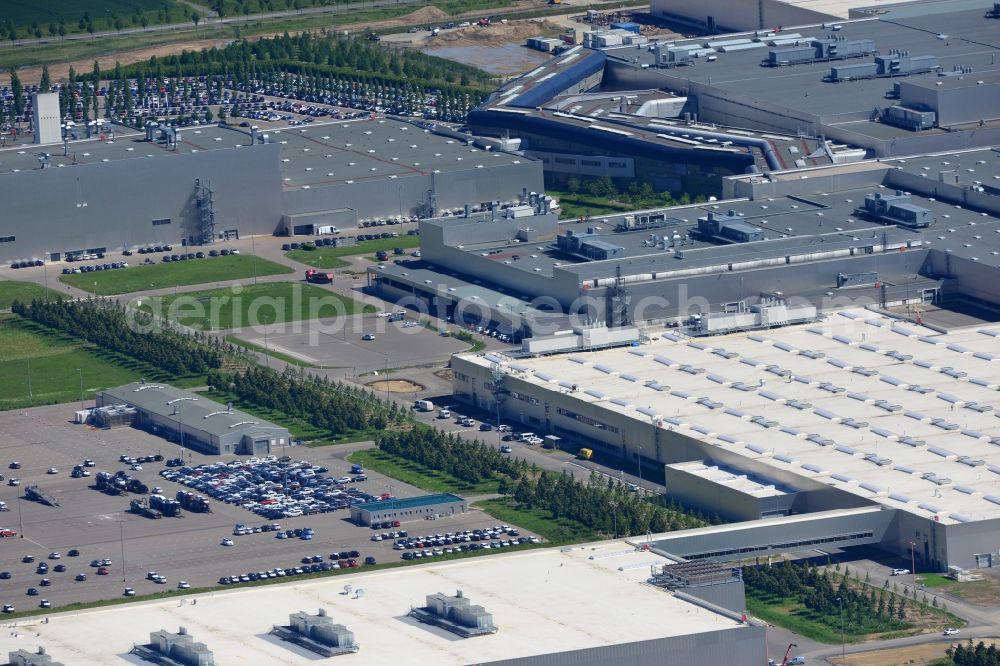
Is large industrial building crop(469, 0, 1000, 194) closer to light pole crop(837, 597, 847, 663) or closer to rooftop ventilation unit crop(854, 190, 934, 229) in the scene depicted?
rooftop ventilation unit crop(854, 190, 934, 229)

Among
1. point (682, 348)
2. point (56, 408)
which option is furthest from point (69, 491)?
point (682, 348)

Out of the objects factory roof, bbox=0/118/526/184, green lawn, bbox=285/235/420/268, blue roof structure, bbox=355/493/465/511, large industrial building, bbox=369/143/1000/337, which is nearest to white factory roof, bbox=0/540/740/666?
blue roof structure, bbox=355/493/465/511

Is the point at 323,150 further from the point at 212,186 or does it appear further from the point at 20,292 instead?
the point at 20,292

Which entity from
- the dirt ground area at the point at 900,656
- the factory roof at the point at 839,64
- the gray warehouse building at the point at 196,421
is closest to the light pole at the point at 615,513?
the dirt ground area at the point at 900,656

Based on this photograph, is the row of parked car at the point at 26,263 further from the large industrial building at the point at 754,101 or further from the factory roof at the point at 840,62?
the factory roof at the point at 840,62

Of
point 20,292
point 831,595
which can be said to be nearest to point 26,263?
point 20,292

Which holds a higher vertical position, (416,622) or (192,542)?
(416,622)
